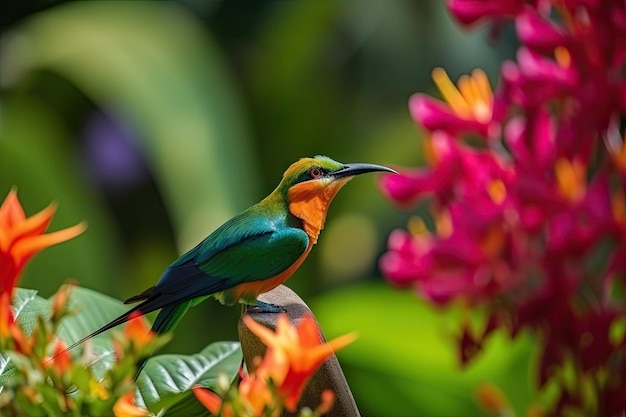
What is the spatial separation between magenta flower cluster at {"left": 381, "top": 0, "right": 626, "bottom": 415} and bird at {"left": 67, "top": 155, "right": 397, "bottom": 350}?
0.82 feet

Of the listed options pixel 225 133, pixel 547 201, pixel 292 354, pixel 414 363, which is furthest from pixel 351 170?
pixel 225 133

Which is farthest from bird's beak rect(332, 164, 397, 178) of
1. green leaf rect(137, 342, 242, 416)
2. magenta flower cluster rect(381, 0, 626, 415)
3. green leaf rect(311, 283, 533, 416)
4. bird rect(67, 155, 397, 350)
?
green leaf rect(311, 283, 533, 416)

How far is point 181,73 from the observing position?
73.4 inches

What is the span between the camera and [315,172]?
1.45ft

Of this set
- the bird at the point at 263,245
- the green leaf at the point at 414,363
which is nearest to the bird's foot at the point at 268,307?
the bird at the point at 263,245

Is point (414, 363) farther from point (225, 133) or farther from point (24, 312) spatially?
point (24, 312)

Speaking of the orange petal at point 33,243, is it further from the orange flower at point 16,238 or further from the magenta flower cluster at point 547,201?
the magenta flower cluster at point 547,201

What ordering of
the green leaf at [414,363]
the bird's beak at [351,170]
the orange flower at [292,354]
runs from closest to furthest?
the orange flower at [292,354], the bird's beak at [351,170], the green leaf at [414,363]

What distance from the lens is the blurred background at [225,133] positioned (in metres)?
1.36

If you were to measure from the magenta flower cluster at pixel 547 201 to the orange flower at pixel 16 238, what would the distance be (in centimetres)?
36

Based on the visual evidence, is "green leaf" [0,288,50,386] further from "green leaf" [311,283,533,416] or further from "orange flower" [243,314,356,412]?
"green leaf" [311,283,533,416]

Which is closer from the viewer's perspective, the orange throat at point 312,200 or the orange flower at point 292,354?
the orange flower at point 292,354

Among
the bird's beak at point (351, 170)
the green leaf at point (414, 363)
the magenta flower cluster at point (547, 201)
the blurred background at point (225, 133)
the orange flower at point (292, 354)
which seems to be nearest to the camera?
the orange flower at point (292, 354)

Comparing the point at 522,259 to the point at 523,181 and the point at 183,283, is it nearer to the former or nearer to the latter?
the point at 523,181
